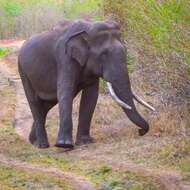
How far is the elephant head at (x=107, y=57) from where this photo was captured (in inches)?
405

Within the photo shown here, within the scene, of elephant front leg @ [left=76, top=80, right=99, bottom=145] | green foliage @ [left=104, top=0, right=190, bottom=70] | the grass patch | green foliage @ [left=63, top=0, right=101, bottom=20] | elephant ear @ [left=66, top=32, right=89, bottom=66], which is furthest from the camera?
green foliage @ [left=63, top=0, right=101, bottom=20]

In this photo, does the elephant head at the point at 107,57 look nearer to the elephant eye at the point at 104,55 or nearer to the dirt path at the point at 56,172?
the elephant eye at the point at 104,55

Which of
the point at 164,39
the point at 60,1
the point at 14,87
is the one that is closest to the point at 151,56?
the point at 164,39

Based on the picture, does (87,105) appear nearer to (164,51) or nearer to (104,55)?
(104,55)

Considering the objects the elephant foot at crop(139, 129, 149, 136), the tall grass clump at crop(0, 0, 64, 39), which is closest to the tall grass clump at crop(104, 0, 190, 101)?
the elephant foot at crop(139, 129, 149, 136)

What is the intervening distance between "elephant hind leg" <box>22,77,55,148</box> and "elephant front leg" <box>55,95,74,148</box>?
26.8 inches

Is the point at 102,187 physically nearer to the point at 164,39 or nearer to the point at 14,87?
the point at 164,39

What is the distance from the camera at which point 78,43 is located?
1048cm

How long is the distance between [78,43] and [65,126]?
1.15 metres

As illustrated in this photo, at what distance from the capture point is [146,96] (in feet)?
39.2

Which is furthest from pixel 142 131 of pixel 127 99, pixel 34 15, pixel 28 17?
pixel 28 17

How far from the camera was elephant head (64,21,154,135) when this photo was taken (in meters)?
10.3

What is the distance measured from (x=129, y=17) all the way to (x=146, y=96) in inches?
53.6

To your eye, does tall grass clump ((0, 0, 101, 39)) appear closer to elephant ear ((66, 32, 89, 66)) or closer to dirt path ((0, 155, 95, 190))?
elephant ear ((66, 32, 89, 66))
